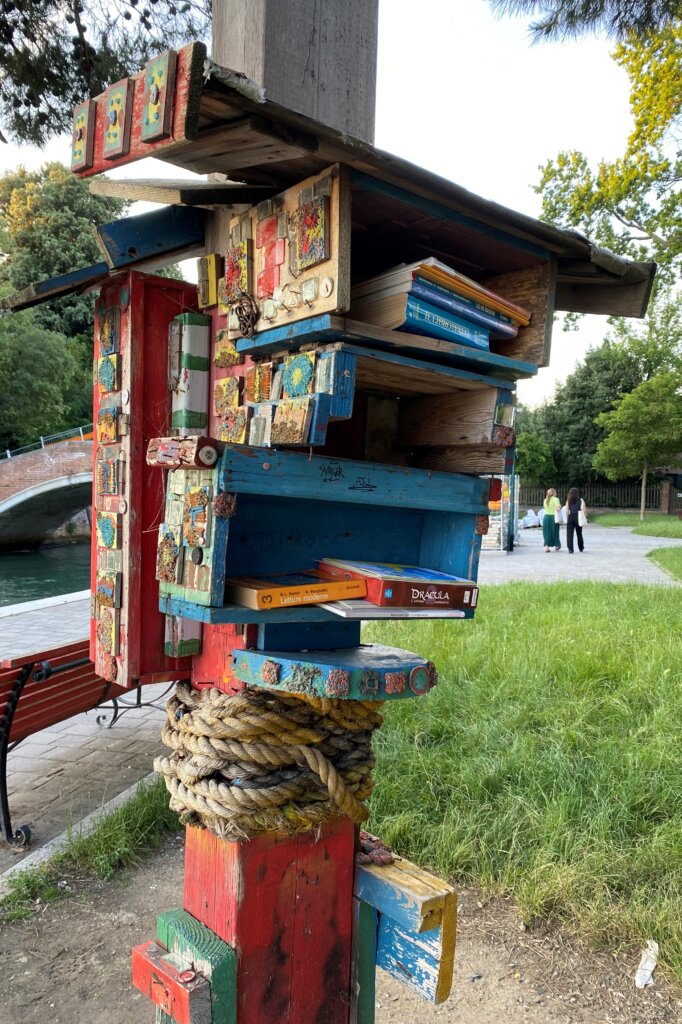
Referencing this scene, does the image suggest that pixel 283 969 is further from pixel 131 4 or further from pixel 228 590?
pixel 131 4

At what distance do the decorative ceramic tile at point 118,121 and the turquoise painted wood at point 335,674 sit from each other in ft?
2.96

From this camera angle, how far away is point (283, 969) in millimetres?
1500

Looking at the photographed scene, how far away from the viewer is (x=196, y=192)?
1.40 m

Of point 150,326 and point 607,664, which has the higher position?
point 150,326

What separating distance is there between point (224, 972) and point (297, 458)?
3.29ft

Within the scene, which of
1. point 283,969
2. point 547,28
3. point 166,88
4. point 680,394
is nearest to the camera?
point 166,88

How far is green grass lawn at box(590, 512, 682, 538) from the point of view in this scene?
21.1m

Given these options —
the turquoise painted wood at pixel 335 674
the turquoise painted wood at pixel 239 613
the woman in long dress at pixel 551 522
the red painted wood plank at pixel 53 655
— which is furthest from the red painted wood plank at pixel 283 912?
the woman in long dress at pixel 551 522

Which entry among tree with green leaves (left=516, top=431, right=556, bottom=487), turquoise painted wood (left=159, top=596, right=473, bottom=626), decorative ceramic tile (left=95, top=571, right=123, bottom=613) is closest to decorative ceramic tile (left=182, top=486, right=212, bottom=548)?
turquoise painted wood (left=159, top=596, right=473, bottom=626)

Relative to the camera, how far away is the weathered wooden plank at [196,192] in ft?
4.58

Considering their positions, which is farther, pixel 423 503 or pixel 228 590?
pixel 423 503

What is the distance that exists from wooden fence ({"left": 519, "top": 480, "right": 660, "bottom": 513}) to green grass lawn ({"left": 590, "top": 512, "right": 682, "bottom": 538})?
1.98 meters

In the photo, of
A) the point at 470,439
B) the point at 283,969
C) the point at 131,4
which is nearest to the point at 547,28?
the point at 131,4

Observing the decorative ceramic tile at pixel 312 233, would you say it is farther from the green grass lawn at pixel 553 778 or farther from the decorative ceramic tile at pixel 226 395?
the green grass lawn at pixel 553 778
